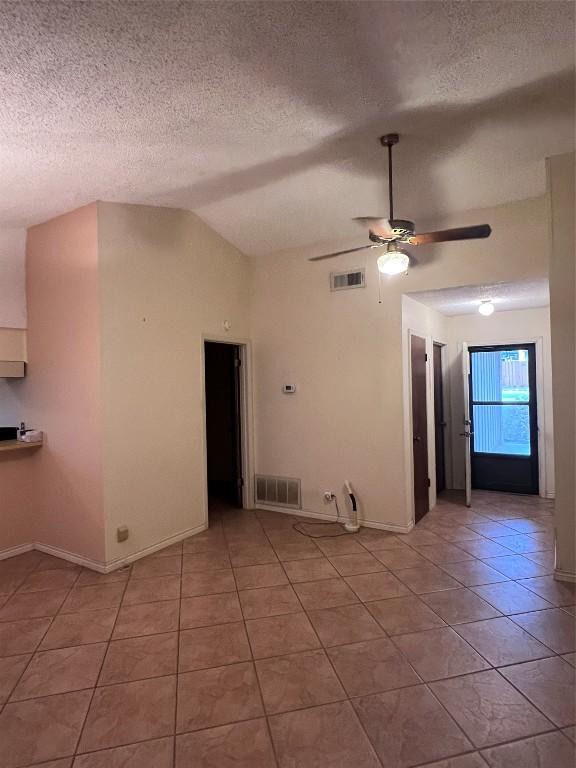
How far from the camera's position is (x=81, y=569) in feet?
11.2

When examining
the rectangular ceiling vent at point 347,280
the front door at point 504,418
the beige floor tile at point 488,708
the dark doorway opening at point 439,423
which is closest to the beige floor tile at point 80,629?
the beige floor tile at point 488,708

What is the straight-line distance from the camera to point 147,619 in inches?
104

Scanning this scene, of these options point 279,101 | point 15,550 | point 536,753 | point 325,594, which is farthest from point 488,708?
point 15,550

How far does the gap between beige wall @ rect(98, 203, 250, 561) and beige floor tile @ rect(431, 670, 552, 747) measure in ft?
8.64

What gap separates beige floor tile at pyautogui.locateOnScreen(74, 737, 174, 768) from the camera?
63.7 inches

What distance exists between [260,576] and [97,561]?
4.50 ft

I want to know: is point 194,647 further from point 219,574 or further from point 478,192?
point 478,192

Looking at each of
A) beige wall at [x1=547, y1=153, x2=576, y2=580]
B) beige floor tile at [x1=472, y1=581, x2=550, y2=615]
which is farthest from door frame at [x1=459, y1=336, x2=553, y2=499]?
beige floor tile at [x1=472, y1=581, x2=550, y2=615]

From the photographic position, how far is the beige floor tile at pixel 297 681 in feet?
6.30

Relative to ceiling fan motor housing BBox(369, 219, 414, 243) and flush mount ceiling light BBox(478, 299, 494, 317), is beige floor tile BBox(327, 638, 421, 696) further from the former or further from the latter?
flush mount ceiling light BBox(478, 299, 494, 317)

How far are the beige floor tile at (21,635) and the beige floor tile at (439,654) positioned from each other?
85.1 inches

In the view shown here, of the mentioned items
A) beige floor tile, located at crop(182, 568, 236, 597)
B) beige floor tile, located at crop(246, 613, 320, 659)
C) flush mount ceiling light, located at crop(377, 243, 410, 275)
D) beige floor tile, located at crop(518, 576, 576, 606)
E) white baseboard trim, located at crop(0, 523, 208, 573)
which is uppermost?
flush mount ceiling light, located at crop(377, 243, 410, 275)

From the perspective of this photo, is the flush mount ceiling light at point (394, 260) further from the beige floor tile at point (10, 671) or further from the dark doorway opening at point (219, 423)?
the dark doorway opening at point (219, 423)

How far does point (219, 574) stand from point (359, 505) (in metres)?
1.63
